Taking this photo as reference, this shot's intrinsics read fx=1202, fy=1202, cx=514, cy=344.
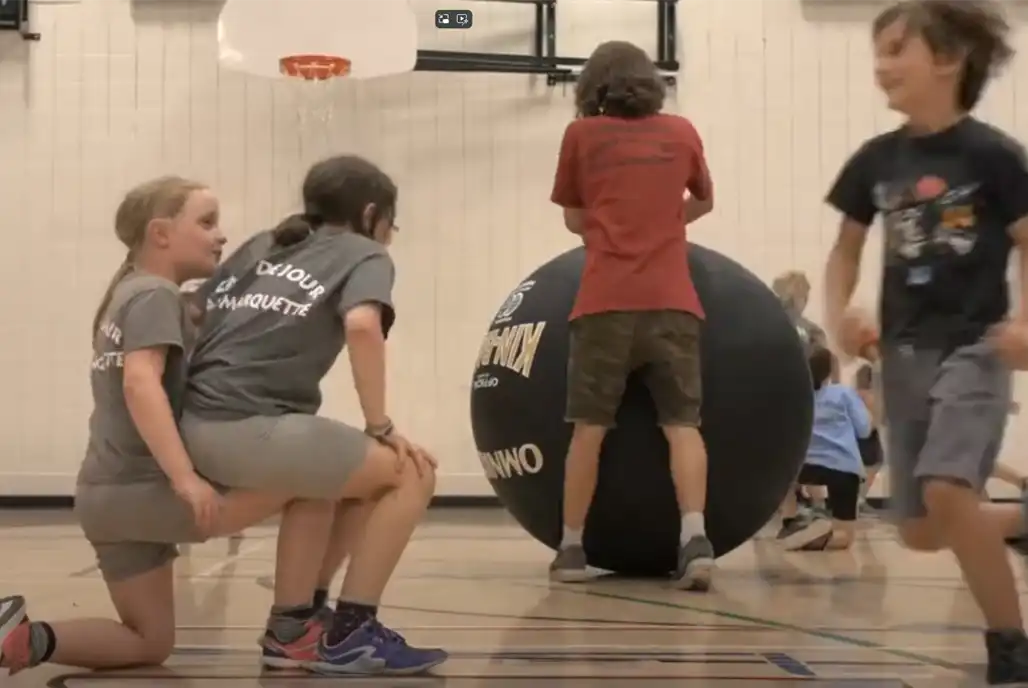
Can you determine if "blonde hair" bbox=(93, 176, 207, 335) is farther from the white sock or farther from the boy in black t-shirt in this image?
the white sock

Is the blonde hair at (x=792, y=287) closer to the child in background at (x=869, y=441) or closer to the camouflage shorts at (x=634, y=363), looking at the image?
the child in background at (x=869, y=441)

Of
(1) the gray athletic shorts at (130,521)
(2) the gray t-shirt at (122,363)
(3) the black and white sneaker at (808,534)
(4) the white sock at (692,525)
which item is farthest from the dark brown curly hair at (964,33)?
(3) the black and white sneaker at (808,534)

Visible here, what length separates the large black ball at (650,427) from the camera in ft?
9.76

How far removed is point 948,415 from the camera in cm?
190

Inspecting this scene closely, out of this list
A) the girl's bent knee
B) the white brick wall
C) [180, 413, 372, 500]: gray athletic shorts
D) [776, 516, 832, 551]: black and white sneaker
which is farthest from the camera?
the white brick wall

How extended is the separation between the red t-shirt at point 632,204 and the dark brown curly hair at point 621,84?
0.03 metres

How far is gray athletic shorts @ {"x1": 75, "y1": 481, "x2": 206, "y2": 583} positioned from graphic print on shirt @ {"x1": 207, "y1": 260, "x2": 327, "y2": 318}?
0.34 metres

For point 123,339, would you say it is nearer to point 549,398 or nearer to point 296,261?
point 296,261

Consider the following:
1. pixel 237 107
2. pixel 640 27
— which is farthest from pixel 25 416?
pixel 640 27

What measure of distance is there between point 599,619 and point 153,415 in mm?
1067

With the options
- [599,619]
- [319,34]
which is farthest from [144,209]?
[319,34]

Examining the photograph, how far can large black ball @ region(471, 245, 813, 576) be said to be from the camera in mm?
2975

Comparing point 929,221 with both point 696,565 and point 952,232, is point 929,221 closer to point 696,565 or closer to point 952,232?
point 952,232

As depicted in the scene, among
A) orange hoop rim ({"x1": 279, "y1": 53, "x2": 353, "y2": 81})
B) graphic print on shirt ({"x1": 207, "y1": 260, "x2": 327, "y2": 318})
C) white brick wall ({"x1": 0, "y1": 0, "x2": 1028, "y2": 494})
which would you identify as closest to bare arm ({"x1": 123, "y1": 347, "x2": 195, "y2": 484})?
graphic print on shirt ({"x1": 207, "y1": 260, "x2": 327, "y2": 318})
